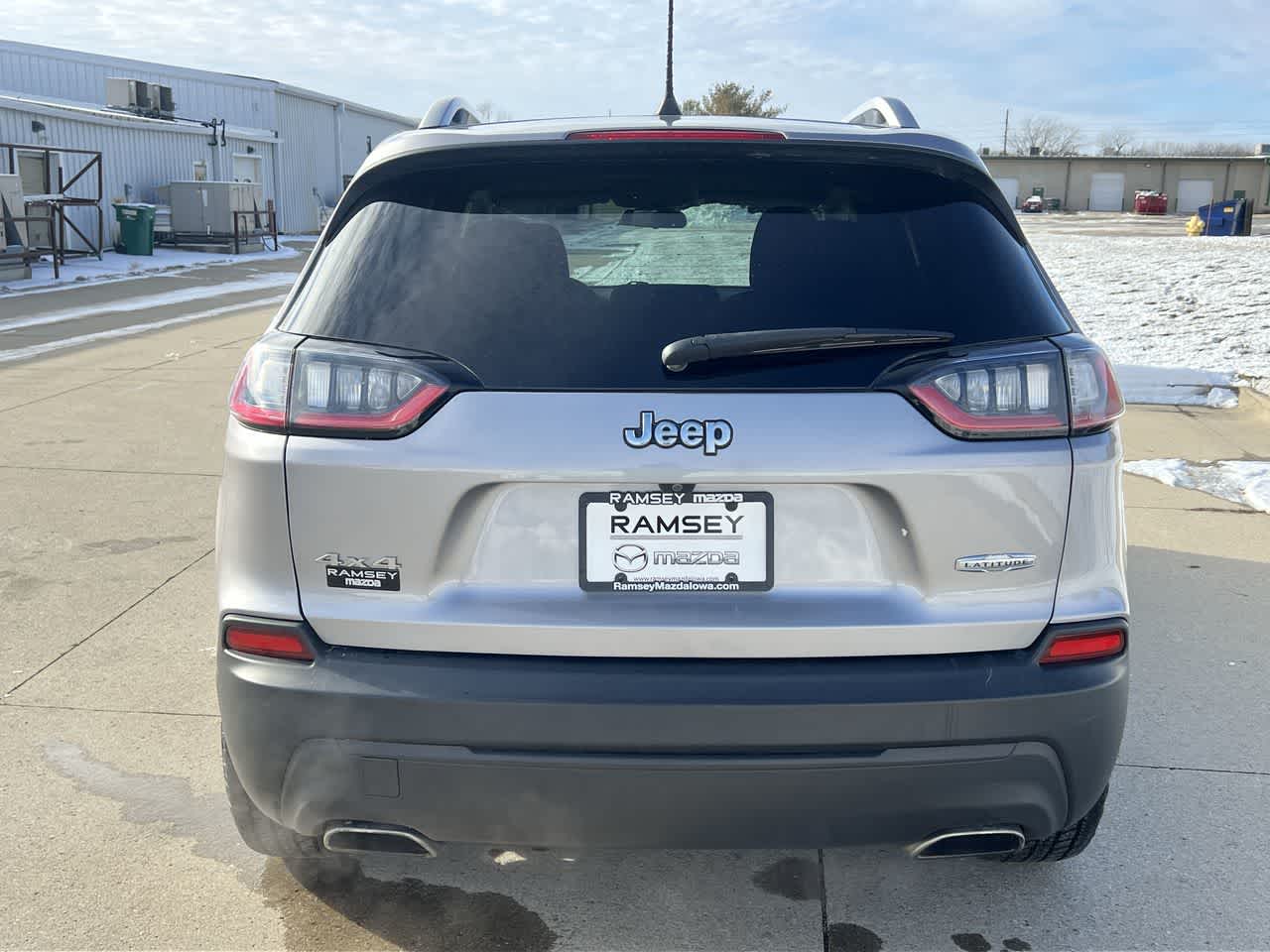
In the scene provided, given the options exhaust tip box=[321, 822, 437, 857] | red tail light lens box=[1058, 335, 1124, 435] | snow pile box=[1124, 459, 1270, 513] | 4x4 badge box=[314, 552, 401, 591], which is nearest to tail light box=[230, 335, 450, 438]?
4x4 badge box=[314, 552, 401, 591]

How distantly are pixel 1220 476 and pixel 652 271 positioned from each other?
5.81 m

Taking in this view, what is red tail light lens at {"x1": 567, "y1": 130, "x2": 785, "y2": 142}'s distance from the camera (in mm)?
2283

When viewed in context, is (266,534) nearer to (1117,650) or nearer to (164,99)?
(1117,650)

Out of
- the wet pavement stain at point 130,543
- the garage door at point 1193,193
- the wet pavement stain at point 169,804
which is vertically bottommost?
the wet pavement stain at point 169,804

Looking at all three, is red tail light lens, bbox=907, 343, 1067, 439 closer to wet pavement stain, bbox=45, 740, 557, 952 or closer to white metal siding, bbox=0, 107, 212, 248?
wet pavement stain, bbox=45, 740, 557, 952

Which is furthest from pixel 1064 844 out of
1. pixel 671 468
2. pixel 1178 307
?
pixel 1178 307

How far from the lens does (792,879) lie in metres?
2.81

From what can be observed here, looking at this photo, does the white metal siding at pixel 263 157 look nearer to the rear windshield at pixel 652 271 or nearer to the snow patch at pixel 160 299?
the snow patch at pixel 160 299

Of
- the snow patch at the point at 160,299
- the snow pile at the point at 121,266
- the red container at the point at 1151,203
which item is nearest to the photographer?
the snow patch at the point at 160,299

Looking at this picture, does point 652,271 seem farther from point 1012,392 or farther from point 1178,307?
point 1178,307

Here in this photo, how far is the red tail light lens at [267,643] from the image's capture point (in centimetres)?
217

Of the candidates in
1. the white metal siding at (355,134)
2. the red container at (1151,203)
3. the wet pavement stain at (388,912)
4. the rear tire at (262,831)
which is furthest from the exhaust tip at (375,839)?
the red container at (1151,203)

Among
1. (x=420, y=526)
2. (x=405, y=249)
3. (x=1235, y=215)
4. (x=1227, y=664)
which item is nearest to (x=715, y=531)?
(x=420, y=526)

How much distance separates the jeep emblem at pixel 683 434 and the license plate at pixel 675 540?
90 millimetres
